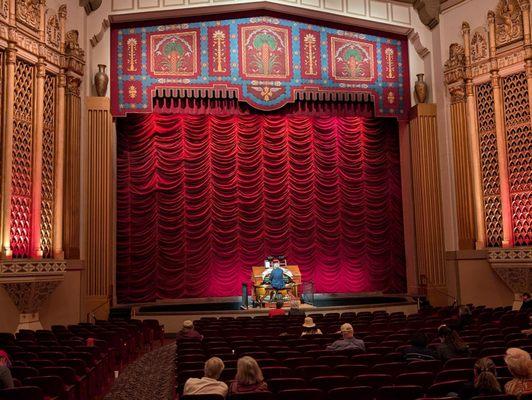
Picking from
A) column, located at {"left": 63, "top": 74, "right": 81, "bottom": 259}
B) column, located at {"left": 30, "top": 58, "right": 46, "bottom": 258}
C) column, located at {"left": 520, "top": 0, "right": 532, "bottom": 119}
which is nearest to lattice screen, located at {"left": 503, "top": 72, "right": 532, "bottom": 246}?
column, located at {"left": 520, "top": 0, "right": 532, "bottom": 119}

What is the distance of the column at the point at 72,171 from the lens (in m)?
14.3

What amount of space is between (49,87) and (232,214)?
6.63 meters

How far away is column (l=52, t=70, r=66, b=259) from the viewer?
13867 mm

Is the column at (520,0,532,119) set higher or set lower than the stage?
higher

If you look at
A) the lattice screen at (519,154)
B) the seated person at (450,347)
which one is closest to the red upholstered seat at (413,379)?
the seated person at (450,347)

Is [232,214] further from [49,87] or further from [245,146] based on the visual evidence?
[49,87]

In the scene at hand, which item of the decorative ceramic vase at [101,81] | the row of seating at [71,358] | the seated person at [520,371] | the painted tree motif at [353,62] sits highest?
the painted tree motif at [353,62]

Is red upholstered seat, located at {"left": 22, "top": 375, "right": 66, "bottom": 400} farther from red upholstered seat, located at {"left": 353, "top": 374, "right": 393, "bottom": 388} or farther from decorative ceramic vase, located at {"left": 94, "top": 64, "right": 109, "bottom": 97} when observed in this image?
decorative ceramic vase, located at {"left": 94, "top": 64, "right": 109, "bottom": 97}

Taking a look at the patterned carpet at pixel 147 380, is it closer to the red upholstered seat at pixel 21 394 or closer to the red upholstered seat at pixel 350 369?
the red upholstered seat at pixel 21 394

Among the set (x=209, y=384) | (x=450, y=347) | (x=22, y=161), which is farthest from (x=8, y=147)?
Result: (x=450, y=347)

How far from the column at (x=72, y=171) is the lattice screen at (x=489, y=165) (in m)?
11.1

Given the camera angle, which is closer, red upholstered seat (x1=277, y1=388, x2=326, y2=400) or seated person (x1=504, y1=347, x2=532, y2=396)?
seated person (x1=504, y1=347, x2=532, y2=396)

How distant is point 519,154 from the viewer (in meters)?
15.2

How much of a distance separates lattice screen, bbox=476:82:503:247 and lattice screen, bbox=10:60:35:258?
39.3 ft
